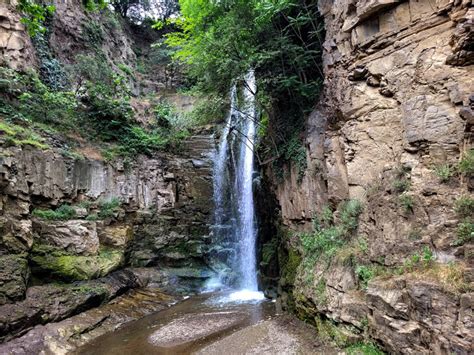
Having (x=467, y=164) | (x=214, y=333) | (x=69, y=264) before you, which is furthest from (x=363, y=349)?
(x=69, y=264)

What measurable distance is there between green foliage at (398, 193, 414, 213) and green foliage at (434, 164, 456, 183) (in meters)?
0.59

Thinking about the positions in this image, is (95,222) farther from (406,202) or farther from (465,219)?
(465,219)

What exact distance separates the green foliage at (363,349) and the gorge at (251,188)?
46 mm

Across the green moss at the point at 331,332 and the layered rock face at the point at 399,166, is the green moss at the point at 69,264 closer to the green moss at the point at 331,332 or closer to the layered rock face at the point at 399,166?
the layered rock face at the point at 399,166

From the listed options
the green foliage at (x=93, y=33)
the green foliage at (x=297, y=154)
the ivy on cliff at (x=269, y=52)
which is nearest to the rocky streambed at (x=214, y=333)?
the green foliage at (x=297, y=154)

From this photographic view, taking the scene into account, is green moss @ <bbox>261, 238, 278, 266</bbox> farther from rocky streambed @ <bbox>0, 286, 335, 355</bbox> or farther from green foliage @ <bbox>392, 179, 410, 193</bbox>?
green foliage @ <bbox>392, 179, 410, 193</bbox>

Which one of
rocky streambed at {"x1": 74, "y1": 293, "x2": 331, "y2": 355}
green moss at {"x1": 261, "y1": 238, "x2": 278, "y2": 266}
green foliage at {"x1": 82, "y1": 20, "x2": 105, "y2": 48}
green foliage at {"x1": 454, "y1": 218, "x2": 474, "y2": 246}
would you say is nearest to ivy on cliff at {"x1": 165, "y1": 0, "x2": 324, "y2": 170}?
green moss at {"x1": 261, "y1": 238, "x2": 278, "y2": 266}

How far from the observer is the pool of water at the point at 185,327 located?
283 inches

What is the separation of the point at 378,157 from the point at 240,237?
28.5 ft

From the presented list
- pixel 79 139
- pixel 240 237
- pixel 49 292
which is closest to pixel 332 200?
pixel 240 237

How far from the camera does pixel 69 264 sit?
9.75m

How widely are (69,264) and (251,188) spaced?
7656 mm

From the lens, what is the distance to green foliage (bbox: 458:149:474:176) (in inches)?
188

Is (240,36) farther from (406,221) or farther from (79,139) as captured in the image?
(79,139)
